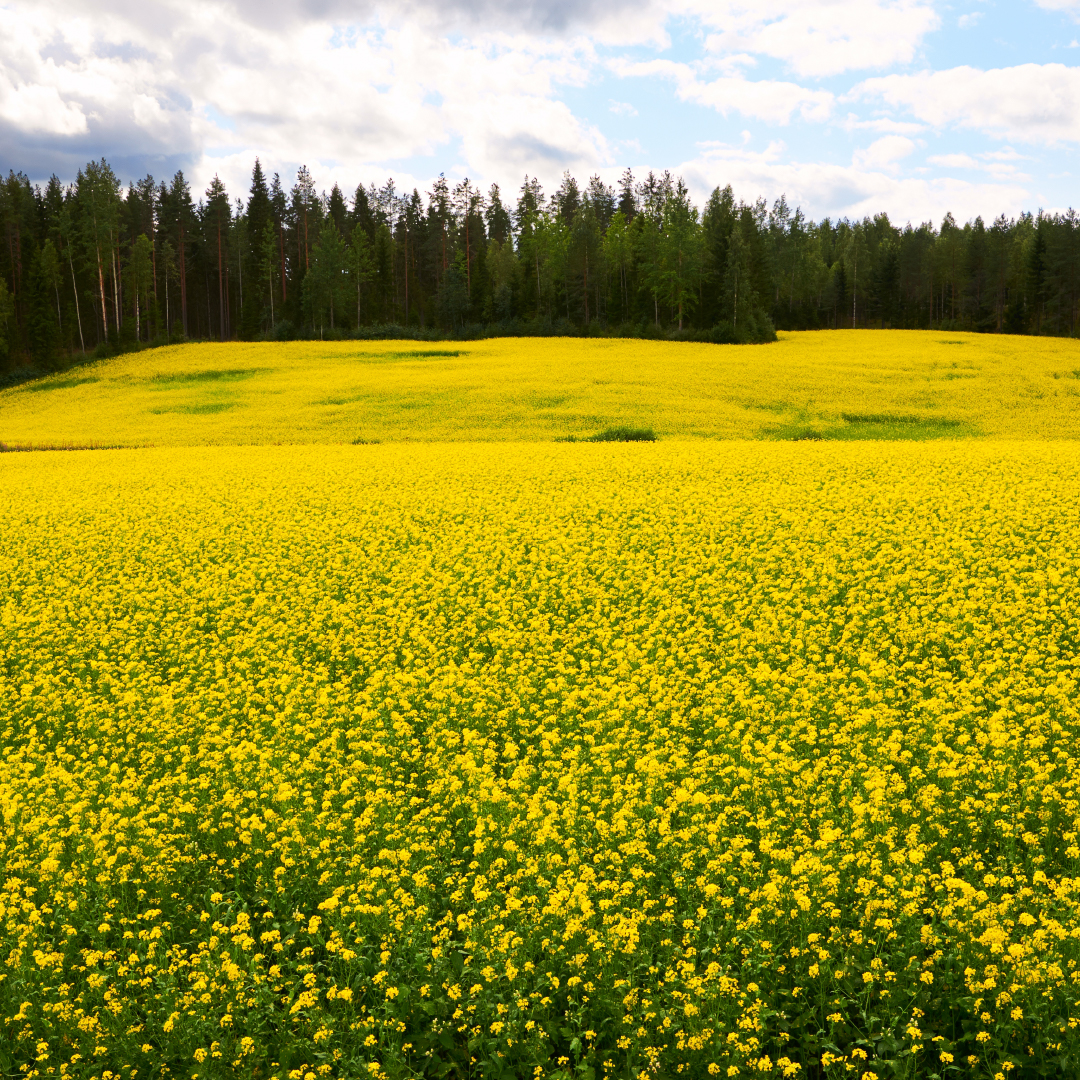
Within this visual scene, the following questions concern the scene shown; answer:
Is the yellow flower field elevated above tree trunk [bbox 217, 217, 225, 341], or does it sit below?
below

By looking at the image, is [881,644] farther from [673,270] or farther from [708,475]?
[673,270]

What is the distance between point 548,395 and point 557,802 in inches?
1296

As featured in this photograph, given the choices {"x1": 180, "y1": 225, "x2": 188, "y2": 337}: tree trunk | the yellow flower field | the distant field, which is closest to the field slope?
the yellow flower field

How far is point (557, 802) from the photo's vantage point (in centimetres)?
693

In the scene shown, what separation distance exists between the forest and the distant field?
12953mm

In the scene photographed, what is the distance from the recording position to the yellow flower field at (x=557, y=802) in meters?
4.79

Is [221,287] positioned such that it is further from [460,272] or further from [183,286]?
[460,272]

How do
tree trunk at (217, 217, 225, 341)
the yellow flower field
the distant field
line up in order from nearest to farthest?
the yellow flower field → the distant field → tree trunk at (217, 217, 225, 341)

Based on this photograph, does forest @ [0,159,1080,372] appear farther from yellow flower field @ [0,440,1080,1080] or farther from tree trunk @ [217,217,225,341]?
yellow flower field @ [0,440,1080,1080]

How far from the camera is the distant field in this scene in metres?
33.0

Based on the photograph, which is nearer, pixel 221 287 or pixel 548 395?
pixel 548 395

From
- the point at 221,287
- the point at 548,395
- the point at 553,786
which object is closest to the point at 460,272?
the point at 221,287

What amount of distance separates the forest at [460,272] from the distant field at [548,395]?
12953 mm

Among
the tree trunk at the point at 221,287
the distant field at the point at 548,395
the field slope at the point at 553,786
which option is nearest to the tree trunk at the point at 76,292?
the tree trunk at the point at 221,287
